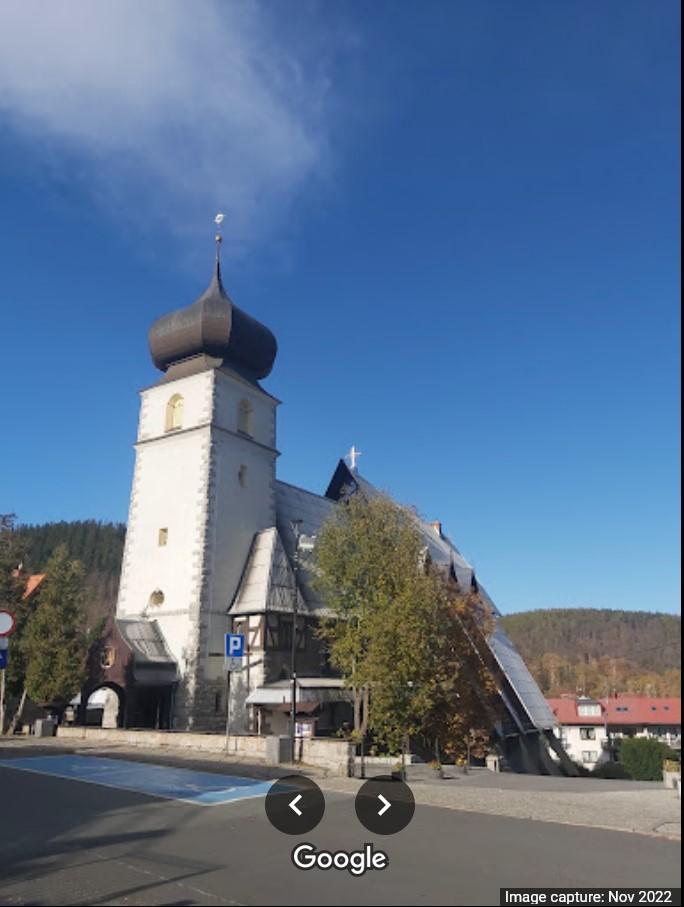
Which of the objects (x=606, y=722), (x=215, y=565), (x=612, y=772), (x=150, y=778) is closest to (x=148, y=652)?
(x=215, y=565)

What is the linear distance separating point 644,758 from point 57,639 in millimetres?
40961

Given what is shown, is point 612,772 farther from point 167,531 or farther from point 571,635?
point 571,635

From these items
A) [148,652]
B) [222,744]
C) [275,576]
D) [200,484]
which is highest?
[200,484]

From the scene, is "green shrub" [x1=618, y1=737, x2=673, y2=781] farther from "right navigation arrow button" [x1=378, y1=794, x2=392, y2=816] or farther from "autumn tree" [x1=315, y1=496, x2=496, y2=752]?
"right navigation arrow button" [x1=378, y1=794, x2=392, y2=816]

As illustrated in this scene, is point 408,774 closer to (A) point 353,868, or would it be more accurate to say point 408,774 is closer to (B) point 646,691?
(A) point 353,868

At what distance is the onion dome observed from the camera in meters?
39.3

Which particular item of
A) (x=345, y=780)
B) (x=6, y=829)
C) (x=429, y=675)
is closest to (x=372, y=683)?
(x=429, y=675)

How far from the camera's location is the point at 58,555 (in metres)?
34.2

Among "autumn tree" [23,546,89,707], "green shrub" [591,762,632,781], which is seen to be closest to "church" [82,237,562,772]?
"autumn tree" [23,546,89,707]

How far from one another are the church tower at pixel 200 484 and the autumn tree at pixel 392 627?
684 centimetres

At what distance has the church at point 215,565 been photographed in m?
33.3

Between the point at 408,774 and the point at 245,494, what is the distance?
2071 centimetres

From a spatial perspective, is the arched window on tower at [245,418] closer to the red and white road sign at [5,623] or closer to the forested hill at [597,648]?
the red and white road sign at [5,623]

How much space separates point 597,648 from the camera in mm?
178625
